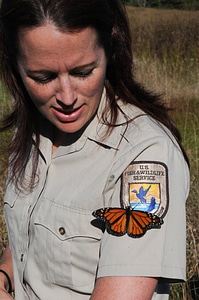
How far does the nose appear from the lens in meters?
2.02

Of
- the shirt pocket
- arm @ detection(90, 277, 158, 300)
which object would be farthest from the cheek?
arm @ detection(90, 277, 158, 300)

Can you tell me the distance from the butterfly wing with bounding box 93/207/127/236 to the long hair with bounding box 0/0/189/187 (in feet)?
0.97

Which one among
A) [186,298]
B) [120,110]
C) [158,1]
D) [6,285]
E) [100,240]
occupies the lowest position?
[186,298]

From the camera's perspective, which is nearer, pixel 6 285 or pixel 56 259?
pixel 56 259

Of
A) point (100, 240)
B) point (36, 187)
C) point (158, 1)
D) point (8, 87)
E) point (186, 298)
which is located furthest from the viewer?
point (158, 1)

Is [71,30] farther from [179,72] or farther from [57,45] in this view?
[179,72]

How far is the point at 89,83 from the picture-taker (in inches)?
79.9

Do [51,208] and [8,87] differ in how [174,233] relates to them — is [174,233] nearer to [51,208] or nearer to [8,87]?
[51,208]

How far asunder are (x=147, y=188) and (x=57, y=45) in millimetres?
450

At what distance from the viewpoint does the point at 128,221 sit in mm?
1897

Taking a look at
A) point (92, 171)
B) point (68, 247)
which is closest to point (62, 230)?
point (68, 247)

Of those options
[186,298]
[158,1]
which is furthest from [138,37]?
[186,298]

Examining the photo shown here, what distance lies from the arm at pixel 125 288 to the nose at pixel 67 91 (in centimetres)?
49

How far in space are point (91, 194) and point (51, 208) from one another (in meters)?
0.17
